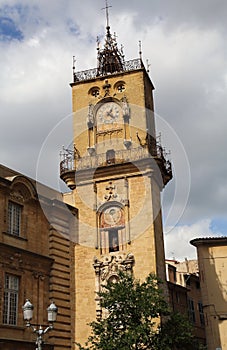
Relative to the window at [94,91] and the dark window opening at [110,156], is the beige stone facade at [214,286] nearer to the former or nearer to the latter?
the dark window opening at [110,156]

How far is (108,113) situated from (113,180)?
4.48 metres

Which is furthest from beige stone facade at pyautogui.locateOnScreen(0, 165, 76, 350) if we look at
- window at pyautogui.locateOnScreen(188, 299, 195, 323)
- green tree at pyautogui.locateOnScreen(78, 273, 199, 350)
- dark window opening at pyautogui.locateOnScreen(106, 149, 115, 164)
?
window at pyautogui.locateOnScreen(188, 299, 195, 323)

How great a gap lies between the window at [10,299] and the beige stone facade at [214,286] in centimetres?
1315

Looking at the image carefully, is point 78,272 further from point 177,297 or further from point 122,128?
point 177,297

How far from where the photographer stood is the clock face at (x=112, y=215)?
29.7m

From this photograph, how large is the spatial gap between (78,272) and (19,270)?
4.77 m

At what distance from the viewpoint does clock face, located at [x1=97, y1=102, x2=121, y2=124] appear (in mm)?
32094

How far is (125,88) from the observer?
32438 millimetres

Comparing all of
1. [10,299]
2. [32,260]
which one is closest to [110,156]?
[32,260]

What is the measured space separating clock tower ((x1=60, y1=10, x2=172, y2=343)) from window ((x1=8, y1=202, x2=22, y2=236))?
182 inches

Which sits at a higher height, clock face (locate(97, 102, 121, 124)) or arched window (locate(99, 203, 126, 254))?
clock face (locate(97, 102, 121, 124))

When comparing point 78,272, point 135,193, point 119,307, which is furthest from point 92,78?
point 119,307

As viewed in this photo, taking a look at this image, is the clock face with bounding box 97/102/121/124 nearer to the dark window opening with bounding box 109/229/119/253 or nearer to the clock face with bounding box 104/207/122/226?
the clock face with bounding box 104/207/122/226

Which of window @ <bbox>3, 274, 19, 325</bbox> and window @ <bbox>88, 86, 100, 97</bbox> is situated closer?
window @ <bbox>3, 274, 19, 325</bbox>
